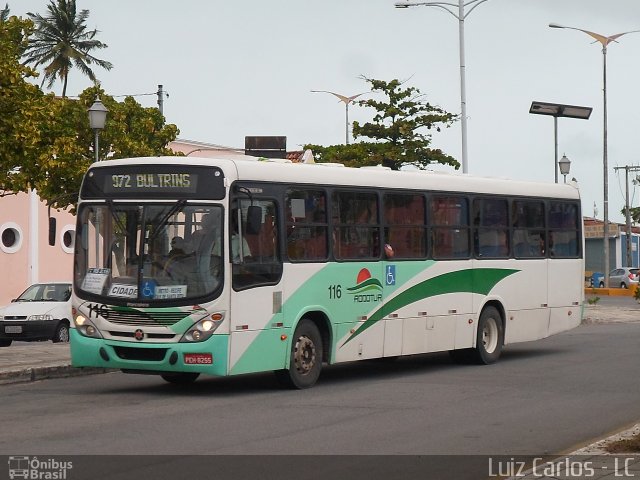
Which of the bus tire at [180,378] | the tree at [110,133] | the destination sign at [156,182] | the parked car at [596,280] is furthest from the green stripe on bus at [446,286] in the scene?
the parked car at [596,280]

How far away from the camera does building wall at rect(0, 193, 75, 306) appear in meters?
50.5

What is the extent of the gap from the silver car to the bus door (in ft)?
191

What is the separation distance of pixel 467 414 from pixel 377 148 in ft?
138

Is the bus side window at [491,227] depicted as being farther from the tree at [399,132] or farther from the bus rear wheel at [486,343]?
the tree at [399,132]

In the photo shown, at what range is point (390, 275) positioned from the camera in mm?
19562

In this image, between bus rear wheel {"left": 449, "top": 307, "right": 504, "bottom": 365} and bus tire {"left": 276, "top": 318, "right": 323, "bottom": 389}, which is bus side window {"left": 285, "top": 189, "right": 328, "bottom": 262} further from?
bus rear wheel {"left": 449, "top": 307, "right": 504, "bottom": 365}

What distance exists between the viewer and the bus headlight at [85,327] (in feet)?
55.0

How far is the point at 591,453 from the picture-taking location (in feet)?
35.1

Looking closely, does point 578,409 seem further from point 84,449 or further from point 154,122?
point 154,122

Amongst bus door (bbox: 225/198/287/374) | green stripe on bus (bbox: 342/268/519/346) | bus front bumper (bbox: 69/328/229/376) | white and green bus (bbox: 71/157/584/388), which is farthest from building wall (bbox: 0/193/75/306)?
bus door (bbox: 225/198/287/374)

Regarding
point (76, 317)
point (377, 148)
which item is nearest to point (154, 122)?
point (377, 148)

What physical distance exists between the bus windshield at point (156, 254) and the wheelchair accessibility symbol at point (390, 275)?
12.5ft

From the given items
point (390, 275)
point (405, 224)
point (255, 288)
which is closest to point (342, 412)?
point (255, 288)

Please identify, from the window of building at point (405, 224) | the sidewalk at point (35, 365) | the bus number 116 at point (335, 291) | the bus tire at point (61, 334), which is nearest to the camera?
the bus number 116 at point (335, 291)
